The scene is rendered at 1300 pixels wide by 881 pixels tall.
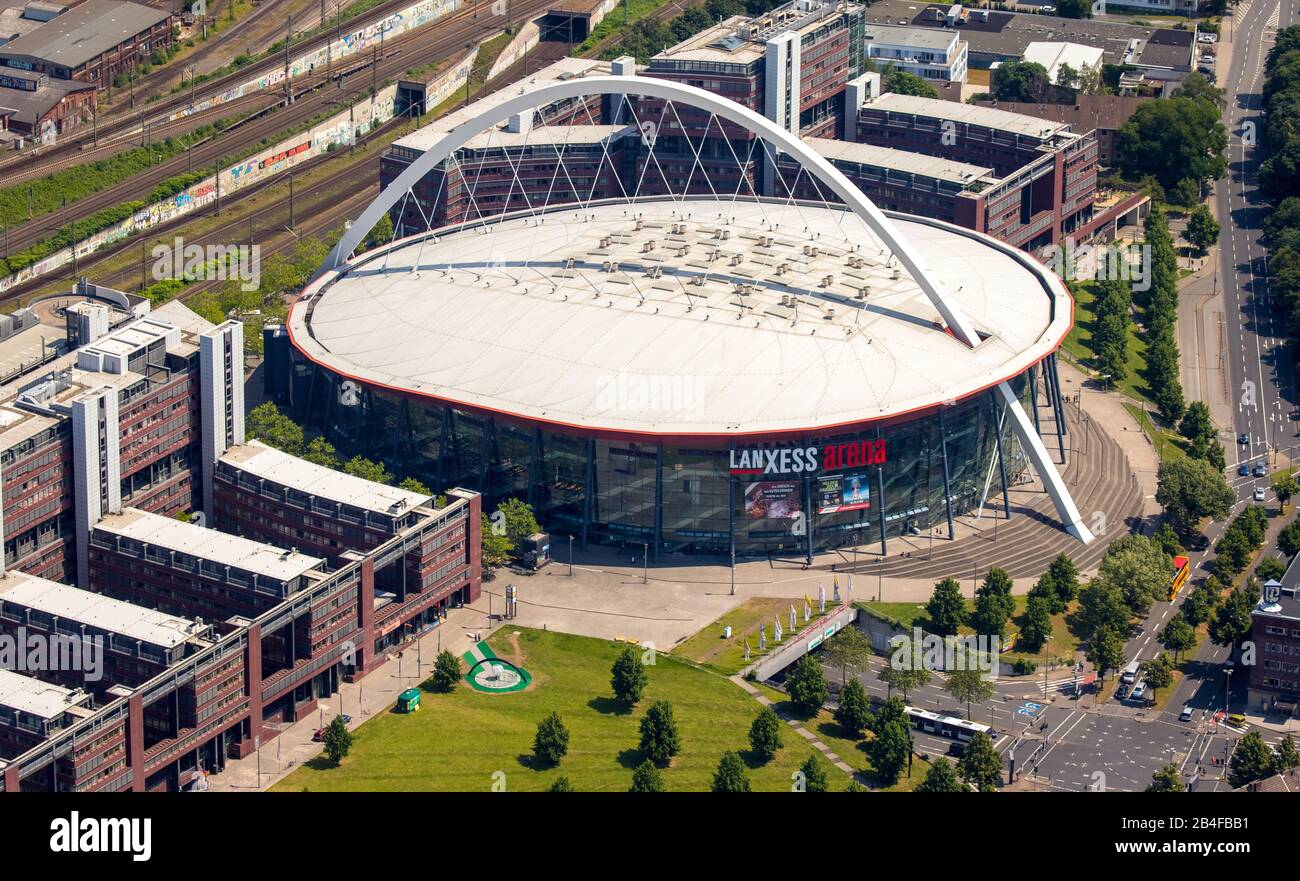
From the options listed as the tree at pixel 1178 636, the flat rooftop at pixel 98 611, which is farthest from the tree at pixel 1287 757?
the flat rooftop at pixel 98 611

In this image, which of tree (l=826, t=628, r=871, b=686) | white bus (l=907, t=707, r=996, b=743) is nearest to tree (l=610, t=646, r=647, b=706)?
tree (l=826, t=628, r=871, b=686)

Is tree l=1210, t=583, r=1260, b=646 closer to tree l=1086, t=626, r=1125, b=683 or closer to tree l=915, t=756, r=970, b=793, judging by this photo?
tree l=1086, t=626, r=1125, b=683

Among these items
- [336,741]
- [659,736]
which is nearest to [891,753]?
[659,736]

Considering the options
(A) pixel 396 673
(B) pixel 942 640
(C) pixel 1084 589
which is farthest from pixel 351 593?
(C) pixel 1084 589

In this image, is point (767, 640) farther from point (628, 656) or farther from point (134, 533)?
point (134, 533)

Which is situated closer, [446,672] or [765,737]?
[765,737]

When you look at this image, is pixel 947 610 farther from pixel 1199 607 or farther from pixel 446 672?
pixel 446 672
